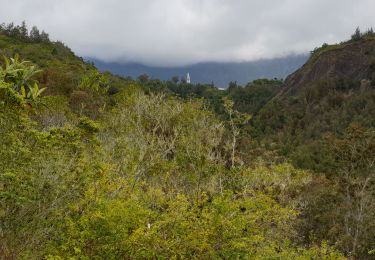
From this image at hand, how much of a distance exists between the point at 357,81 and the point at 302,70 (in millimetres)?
27411

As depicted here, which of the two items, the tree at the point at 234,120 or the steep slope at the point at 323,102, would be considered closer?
the tree at the point at 234,120

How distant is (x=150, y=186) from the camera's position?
822 inches

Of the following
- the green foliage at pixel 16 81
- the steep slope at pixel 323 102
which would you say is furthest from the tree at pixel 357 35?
the green foliage at pixel 16 81

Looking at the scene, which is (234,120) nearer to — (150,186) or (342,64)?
(150,186)

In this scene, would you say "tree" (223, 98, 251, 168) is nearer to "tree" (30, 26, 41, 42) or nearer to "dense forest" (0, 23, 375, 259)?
"dense forest" (0, 23, 375, 259)

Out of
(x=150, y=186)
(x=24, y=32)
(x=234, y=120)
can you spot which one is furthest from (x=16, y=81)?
(x=24, y=32)

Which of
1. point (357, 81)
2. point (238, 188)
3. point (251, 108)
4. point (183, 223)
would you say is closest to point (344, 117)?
point (357, 81)

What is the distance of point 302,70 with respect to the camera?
135750 millimetres

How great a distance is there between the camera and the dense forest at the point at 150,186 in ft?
36.6

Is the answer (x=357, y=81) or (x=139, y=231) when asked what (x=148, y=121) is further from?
(x=357, y=81)

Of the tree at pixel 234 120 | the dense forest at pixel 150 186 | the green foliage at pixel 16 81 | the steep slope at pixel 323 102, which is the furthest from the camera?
the steep slope at pixel 323 102

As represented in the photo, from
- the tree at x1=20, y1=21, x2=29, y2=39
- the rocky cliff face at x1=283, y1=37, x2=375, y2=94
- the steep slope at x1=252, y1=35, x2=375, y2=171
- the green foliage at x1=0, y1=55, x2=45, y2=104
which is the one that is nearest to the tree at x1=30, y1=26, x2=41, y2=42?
the tree at x1=20, y1=21, x2=29, y2=39

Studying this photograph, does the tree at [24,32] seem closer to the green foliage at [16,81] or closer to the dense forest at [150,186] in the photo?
the dense forest at [150,186]

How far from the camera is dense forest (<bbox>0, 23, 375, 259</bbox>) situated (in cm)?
Result: 1116
